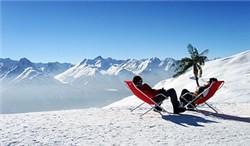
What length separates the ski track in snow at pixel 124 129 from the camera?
21.9ft

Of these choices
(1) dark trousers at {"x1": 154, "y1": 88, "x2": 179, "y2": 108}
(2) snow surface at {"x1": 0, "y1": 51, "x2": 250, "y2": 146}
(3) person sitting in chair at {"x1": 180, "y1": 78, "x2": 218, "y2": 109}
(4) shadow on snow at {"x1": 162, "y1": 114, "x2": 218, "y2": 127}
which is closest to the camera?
(2) snow surface at {"x1": 0, "y1": 51, "x2": 250, "y2": 146}

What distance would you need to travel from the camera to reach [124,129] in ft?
25.7

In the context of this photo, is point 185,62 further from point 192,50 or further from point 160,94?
point 160,94

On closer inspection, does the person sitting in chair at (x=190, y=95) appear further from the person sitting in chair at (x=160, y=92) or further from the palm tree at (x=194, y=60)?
the palm tree at (x=194, y=60)

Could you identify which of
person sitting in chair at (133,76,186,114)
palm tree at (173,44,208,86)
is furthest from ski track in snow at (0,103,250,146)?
palm tree at (173,44,208,86)

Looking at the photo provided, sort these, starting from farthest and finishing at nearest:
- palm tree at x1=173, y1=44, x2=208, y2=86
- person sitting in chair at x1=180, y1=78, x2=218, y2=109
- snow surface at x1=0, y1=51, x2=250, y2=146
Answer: palm tree at x1=173, y1=44, x2=208, y2=86 → person sitting in chair at x1=180, y1=78, x2=218, y2=109 → snow surface at x1=0, y1=51, x2=250, y2=146

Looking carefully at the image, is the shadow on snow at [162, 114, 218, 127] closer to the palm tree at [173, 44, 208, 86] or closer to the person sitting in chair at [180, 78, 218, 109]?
the person sitting in chair at [180, 78, 218, 109]

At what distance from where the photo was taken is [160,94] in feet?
32.6

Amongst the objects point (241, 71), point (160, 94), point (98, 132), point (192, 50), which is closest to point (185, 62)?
point (192, 50)

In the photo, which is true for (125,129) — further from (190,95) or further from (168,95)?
(190,95)

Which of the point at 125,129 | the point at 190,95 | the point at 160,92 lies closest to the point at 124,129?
the point at 125,129

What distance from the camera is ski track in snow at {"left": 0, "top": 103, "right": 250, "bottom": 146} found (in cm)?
669

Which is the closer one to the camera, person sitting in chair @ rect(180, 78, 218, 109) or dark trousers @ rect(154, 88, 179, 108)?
dark trousers @ rect(154, 88, 179, 108)

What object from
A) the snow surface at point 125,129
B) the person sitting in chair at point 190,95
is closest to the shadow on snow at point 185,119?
the snow surface at point 125,129
